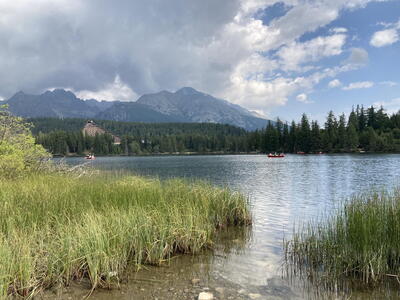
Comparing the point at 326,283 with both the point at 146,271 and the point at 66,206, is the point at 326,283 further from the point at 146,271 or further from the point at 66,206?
the point at 66,206

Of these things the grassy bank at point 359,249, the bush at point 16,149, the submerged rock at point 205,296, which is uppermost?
the bush at point 16,149

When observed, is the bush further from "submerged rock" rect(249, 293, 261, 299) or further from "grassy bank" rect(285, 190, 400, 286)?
"grassy bank" rect(285, 190, 400, 286)

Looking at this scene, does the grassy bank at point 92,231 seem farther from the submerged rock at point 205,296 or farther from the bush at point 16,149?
the bush at point 16,149

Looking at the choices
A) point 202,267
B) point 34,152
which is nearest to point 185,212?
point 202,267

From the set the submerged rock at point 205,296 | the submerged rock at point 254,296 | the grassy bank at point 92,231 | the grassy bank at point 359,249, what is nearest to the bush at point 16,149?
the grassy bank at point 92,231

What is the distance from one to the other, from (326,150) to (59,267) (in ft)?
429

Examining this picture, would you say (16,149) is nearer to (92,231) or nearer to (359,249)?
(92,231)

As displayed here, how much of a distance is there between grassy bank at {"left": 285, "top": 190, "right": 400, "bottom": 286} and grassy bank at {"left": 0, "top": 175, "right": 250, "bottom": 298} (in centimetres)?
348

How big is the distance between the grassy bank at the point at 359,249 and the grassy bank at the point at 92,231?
348 cm

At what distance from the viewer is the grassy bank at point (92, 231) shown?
604 centimetres

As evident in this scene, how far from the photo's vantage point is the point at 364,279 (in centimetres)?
675

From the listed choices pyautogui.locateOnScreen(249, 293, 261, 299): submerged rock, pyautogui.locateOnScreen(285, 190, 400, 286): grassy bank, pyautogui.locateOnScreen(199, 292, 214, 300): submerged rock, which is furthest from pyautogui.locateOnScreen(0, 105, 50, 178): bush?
pyautogui.locateOnScreen(285, 190, 400, 286): grassy bank

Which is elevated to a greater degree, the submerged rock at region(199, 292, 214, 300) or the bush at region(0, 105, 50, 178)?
the bush at region(0, 105, 50, 178)

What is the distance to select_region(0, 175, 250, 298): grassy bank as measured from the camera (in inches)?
238
